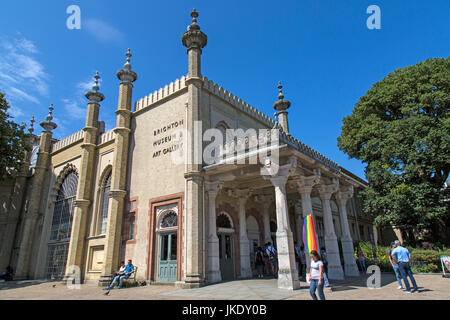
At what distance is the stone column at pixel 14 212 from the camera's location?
2227 centimetres

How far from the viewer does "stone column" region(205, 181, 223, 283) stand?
1240 cm

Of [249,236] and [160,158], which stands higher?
[160,158]

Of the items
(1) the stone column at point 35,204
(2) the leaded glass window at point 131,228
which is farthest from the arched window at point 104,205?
(1) the stone column at point 35,204

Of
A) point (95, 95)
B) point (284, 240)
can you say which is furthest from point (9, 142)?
point (284, 240)

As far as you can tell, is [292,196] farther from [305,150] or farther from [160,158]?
[160,158]

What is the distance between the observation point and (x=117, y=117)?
58.6 feet

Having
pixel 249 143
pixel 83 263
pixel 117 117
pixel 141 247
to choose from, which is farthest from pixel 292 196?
pixel 83 263

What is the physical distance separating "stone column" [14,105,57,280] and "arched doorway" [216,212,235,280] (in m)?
15.8

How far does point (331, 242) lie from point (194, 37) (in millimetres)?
12525

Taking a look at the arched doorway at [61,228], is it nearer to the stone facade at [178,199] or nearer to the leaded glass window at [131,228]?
the stone facade at [178,199]

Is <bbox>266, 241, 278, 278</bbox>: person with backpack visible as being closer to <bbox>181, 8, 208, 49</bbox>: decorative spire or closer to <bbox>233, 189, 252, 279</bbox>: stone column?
<bbox>233, 189, 252, 279</bbox>: stone column

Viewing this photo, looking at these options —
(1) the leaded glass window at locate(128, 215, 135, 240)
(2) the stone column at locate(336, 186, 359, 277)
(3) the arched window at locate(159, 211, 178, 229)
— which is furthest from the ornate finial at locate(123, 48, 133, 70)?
(2) the stone column at locate(336, 186, 359, 277)
